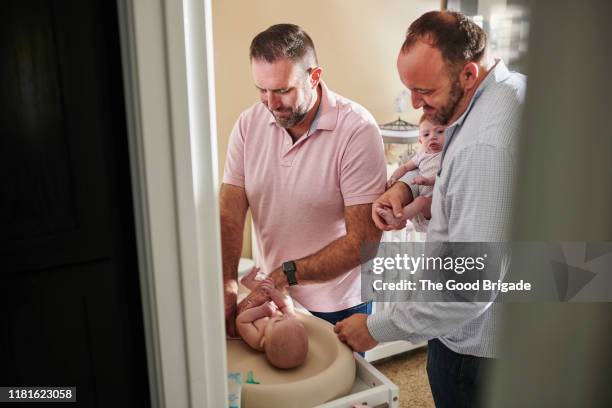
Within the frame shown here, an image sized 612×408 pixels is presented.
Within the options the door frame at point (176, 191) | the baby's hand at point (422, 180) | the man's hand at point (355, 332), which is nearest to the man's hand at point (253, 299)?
the man's hand at point (355, 332)

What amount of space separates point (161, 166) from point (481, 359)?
828 millimetres

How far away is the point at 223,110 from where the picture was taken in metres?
0.90

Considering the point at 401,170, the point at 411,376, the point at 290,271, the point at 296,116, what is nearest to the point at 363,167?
the point at 401,170

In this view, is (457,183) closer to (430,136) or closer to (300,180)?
(430,136)

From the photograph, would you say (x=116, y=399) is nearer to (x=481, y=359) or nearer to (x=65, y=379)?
(x=65, y=379)

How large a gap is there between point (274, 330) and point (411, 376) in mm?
364

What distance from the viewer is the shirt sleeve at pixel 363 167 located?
3.22ft

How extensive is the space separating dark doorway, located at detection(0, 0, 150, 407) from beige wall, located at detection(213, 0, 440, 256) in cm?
30

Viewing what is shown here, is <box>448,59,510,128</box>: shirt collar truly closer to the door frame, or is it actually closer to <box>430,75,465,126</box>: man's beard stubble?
<box>430,75,465,126</box>: man's beard stubble

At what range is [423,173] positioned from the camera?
3.26ft

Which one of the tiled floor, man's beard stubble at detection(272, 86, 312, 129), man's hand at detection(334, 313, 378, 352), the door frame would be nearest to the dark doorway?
the door frame

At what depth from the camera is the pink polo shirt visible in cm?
97

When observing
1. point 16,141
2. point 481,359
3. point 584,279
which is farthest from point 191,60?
point 481,359

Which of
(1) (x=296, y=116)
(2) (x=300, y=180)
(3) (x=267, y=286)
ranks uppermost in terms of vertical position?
(1) (x=296, y=116)
